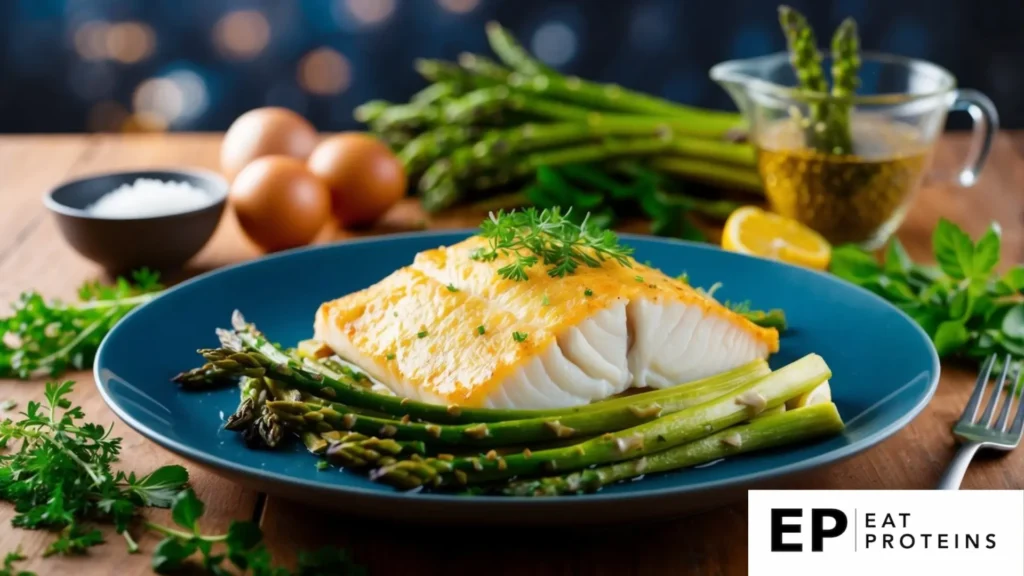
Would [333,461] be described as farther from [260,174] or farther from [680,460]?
[260,174]

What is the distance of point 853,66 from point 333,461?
2841 millimetres

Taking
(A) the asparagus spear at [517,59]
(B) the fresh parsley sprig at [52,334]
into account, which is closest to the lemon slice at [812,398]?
(B) the fresh parsley sprig at [52,334]

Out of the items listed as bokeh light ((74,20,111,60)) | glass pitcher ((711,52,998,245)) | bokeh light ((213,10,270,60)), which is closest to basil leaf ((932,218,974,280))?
glass pitcher ((711,52,998,245))

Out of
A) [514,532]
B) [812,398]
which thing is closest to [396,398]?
[514,532]

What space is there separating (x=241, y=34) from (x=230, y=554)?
623cm

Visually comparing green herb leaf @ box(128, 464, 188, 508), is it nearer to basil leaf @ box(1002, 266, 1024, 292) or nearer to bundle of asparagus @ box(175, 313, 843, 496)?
bundle of asparagus @ box(175, 313, 843, 496)

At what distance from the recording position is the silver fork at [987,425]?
270cm

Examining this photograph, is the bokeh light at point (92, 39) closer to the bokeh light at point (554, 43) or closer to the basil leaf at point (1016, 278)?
the bokeh light at point (554, 43)

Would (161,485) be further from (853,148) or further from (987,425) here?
(853,148)

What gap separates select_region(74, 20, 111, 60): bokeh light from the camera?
25.5 feet

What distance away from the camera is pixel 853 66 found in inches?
169

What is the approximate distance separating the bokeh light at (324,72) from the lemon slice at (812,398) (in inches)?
225

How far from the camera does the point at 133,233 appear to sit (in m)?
4.07

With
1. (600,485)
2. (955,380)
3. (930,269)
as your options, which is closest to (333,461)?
(600,485)
